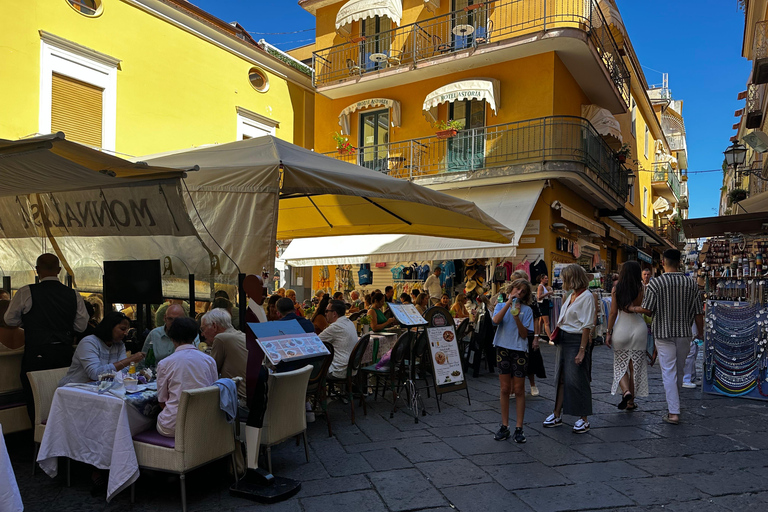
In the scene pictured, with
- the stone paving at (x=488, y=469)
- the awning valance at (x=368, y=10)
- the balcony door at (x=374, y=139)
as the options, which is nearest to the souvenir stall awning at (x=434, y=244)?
the balcony door at (x=374, y=139)

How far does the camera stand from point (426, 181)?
14.2 m

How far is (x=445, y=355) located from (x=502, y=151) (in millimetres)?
8416

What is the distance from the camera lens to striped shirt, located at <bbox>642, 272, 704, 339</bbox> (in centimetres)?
584

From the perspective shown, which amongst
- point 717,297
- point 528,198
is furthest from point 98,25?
point 717,297

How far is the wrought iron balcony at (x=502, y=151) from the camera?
1316 centimetres

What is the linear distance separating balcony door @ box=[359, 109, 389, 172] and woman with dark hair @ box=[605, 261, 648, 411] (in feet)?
34.0

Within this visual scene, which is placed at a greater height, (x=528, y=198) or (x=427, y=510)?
(x=528, y=198)

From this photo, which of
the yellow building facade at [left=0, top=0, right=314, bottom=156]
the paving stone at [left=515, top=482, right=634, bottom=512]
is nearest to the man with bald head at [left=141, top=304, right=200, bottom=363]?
the paving stone at [left=515, top=482, right=634, bottom=512]

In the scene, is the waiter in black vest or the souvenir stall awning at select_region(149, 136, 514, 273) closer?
the souvenir stall awning at select_region(149, 136, 514, 273)

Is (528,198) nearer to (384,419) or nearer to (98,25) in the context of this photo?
(384,419)

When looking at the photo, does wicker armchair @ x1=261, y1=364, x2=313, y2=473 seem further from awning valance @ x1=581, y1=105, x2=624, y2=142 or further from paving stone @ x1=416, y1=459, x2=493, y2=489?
awning valance @ x1=581, y1=105, x2=624, y2=142

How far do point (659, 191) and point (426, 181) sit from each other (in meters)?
19.1

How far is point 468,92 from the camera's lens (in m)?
13.3

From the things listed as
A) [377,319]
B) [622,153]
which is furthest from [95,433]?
[622,153]
